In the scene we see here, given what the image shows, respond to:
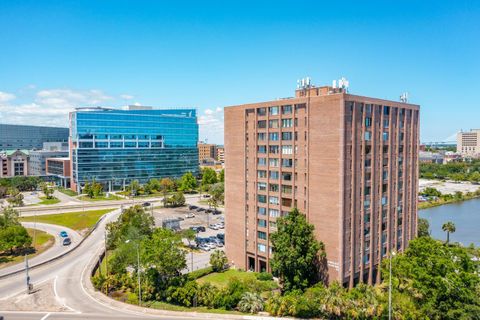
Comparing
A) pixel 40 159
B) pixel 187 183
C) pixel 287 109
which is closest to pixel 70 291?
pixel 287 109

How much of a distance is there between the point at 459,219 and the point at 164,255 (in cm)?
10382

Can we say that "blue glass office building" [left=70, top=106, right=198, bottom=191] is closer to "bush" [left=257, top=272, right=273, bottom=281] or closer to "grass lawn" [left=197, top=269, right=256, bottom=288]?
"grass lawn" [left=197, top=269, right=256, bottom=288]

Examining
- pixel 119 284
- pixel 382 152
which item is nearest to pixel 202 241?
pixel 119 284

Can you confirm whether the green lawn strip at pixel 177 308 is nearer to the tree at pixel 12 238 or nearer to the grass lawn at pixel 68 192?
the tree at pixel 12 238

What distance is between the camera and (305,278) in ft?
165

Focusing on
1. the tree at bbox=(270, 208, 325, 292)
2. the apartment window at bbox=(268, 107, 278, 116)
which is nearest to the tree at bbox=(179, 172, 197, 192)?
the apartment window at bbox=(268, 107, 278, 116)

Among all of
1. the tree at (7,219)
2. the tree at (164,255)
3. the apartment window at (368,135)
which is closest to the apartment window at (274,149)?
the apartment window at (368,135)

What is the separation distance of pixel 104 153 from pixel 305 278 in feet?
408

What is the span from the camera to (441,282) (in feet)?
112

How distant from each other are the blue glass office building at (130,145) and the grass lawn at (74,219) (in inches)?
1760

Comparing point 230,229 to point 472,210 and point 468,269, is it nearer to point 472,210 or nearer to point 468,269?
point 468,269

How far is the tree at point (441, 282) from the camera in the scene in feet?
110

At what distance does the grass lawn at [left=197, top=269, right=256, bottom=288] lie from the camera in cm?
5479

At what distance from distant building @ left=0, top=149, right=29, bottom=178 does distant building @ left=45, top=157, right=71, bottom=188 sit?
618 inches
